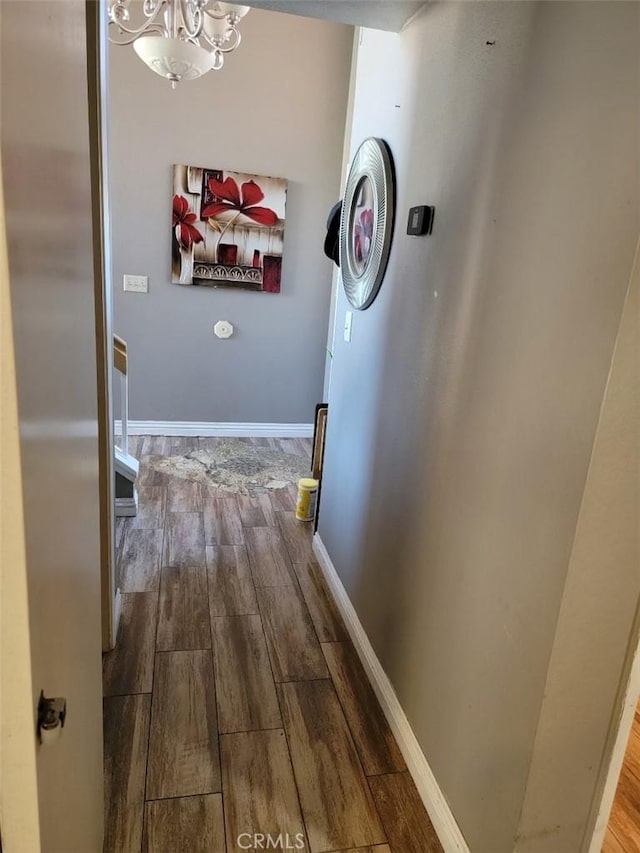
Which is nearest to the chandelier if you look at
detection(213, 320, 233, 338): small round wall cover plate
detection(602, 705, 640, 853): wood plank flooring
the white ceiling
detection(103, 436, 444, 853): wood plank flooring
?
the white ceiling

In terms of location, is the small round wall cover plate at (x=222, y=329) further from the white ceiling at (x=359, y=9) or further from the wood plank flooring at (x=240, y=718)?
the white ceiling at (x=359, y=9)

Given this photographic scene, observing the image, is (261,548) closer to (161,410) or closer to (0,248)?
(161,410)

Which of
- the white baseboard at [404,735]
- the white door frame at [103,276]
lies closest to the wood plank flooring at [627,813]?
the white baseboard at [404,735]

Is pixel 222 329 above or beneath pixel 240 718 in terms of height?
above

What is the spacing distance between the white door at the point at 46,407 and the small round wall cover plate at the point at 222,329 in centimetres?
349

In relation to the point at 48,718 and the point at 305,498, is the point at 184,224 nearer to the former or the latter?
the point at 305,498

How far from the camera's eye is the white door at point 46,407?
53 centimetres

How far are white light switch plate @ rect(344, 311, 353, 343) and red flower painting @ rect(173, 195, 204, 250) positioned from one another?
81.8 inches

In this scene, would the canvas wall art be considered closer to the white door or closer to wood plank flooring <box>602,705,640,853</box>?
the white door

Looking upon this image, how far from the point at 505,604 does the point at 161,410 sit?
145 inches

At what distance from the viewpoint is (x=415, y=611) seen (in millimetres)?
1713

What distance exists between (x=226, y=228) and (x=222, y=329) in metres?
0.74

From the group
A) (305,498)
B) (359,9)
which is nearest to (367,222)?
(359,9)

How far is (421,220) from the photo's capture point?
171cm
